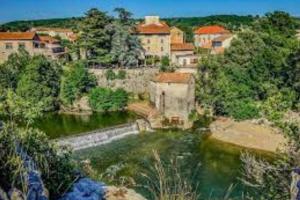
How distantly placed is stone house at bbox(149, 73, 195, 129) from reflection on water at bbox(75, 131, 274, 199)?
2.99 metres

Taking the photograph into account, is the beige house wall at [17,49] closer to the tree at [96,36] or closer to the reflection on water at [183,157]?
the tree at [96,36]

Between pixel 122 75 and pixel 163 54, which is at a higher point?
pixel 163 54

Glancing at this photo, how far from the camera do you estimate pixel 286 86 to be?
105ft

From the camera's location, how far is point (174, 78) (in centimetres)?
3192

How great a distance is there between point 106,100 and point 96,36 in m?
7.32

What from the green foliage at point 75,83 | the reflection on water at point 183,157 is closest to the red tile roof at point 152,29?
the green foliage at point 75,83

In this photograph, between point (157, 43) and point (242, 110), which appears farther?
point (157, 43)

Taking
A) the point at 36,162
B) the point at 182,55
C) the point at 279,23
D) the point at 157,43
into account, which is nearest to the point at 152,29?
the point at 157,43

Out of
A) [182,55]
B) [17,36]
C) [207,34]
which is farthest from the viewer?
[207,34]

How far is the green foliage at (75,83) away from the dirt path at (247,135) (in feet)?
34.8

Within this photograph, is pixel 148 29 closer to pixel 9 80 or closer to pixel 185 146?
pixel 9 80

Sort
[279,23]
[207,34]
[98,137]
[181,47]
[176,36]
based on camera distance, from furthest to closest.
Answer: [207,34] → [176,36] → [181,47] → [279,23] → [98,137]

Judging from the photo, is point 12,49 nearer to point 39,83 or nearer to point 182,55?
point 39,83

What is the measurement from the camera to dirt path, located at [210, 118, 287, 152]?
2573 centimetres
